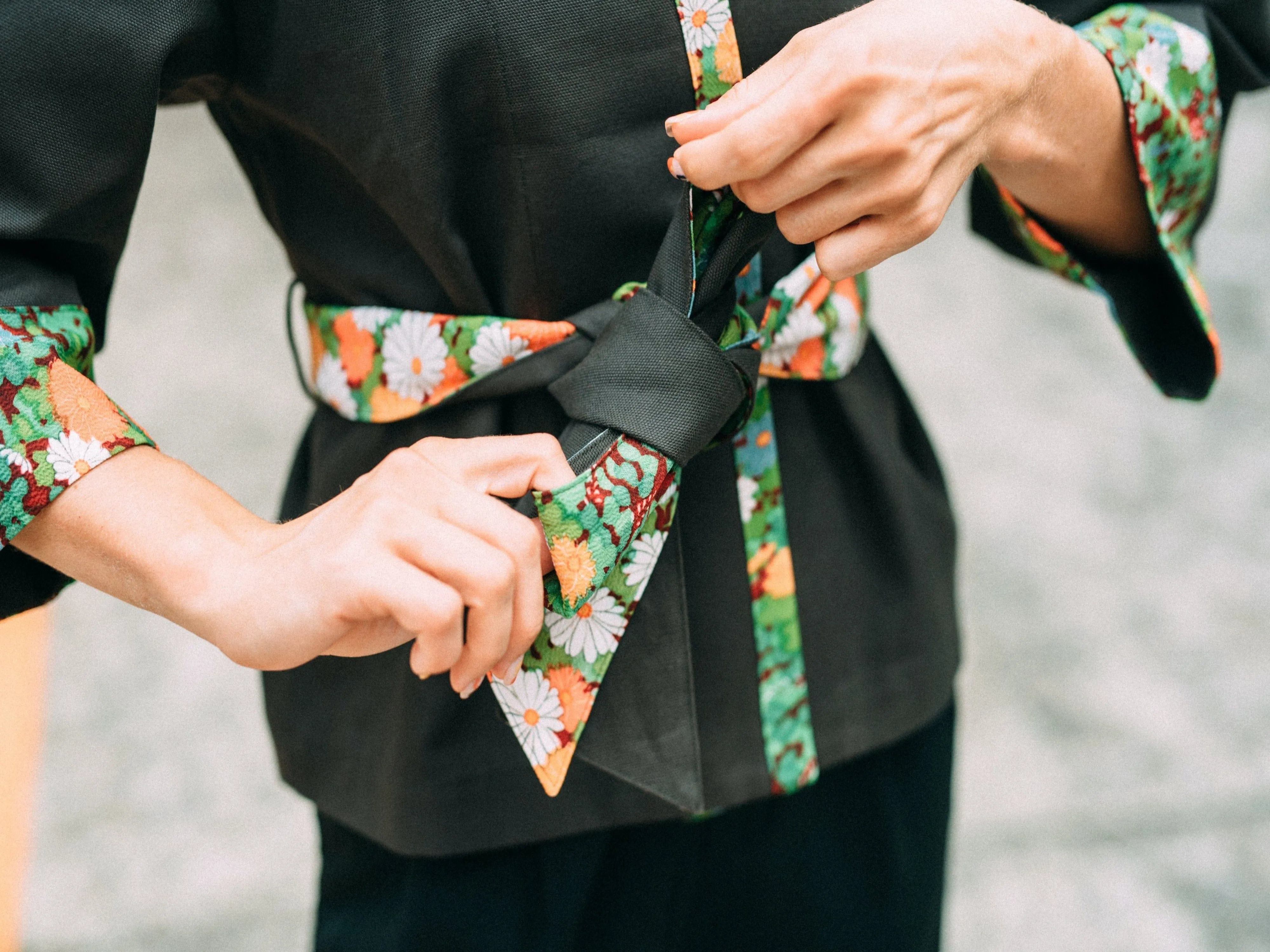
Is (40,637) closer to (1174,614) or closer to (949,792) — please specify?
(949,792)

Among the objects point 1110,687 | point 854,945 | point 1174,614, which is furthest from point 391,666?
point 1174,614

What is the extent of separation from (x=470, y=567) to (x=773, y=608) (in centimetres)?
24

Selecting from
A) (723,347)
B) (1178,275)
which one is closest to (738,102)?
(723,347)

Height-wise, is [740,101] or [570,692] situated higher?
[740,101]

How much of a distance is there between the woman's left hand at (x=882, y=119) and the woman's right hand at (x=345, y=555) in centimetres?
13

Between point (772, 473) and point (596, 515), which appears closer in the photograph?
point (596, 515)

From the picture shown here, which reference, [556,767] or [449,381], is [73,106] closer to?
[449,381]

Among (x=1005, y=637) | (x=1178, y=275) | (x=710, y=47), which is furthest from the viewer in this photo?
(x=1005, y=637)

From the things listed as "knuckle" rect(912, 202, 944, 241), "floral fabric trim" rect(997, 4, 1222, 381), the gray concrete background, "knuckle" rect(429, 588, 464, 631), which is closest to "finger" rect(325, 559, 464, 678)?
"knuckle" rect(429, 588, 464, 631)

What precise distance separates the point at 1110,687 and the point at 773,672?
103 centimetres

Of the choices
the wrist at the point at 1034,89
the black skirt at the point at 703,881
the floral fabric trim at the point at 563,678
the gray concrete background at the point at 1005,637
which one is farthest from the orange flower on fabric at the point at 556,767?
the gray concrete background at the point at 1005,637

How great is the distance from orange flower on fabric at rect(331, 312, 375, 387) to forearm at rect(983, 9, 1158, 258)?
30cm

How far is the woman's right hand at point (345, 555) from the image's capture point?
0.36 m

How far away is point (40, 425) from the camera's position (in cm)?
39
